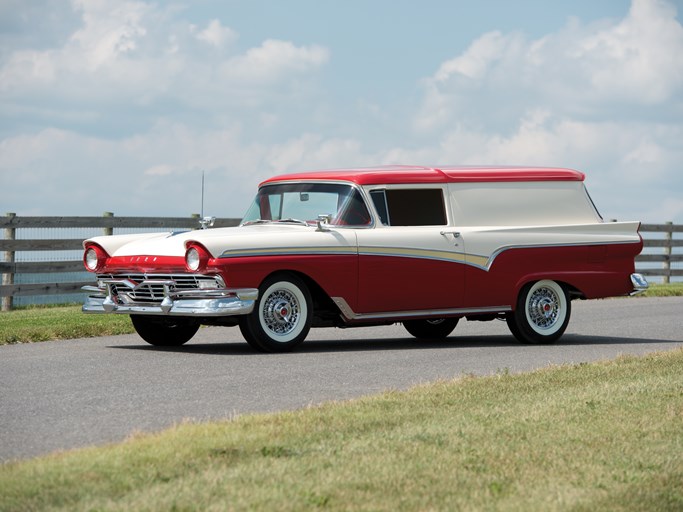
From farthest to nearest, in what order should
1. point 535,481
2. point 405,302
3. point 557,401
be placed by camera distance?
point 405,302, point 557,401, point 535,481

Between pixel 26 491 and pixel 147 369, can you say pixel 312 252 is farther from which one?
pixel 26 491

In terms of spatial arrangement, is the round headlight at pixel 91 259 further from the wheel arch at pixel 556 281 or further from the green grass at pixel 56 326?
the wheel arch at pixel 556 281

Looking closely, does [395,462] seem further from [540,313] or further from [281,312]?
[540,313]

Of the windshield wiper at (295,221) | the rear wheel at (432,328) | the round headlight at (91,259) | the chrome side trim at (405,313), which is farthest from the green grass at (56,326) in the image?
the chrome side trim at (405,313)

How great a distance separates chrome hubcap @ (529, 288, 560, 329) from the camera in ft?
43.7

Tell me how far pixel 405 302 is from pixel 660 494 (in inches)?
269

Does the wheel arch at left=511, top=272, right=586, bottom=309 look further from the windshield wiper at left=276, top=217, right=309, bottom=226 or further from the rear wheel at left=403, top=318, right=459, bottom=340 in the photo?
the windshield wiper at left=276, top=217, right=309, bottom=226

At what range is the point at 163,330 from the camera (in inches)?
504

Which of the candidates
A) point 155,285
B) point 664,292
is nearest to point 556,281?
point 155,285

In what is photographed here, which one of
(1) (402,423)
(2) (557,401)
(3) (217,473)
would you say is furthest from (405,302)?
(3) (217,473)

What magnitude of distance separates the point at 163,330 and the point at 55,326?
2453mm

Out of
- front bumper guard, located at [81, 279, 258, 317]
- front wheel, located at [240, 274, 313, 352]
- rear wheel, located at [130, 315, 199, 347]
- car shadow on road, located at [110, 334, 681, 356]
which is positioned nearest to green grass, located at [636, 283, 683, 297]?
car shadow on road, located at [110, 334, 681, 356]

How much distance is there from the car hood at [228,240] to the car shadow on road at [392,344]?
1.06 m

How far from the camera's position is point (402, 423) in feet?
23.8
